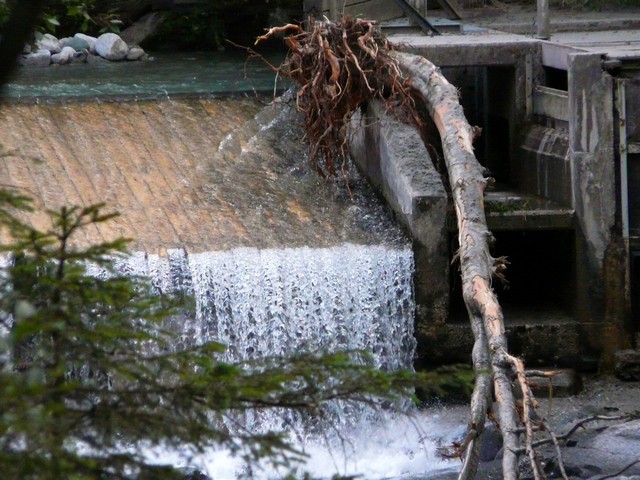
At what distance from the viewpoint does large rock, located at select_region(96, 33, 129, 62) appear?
13.9m

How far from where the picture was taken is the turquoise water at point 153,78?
11250mm

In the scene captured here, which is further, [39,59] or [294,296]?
[39,59]

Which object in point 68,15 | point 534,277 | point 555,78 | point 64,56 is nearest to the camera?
point 68,15

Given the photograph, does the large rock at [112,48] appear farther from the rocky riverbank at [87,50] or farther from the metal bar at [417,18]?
the metal bar at [417,18]

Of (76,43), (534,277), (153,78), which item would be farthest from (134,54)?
(534,277)

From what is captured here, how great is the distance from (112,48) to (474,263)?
8333mm

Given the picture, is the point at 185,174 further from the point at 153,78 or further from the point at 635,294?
the point at 635,294

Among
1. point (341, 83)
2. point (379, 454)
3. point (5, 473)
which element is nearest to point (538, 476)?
point (379, 454)

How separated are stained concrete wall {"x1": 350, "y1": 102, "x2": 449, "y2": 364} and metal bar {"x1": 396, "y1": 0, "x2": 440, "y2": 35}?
2.36 meters

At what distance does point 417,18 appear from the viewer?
439 inches

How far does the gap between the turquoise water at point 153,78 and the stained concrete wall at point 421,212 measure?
7.09 ft

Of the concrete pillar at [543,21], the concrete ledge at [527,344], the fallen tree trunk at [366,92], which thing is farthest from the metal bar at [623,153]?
the concrete pillar at [543,21]

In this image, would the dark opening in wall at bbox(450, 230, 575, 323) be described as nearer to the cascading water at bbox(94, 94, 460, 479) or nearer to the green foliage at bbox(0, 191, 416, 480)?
the cascading water at bbox(94, 94, 460, 479)

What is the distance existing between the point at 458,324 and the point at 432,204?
3.07 ft
